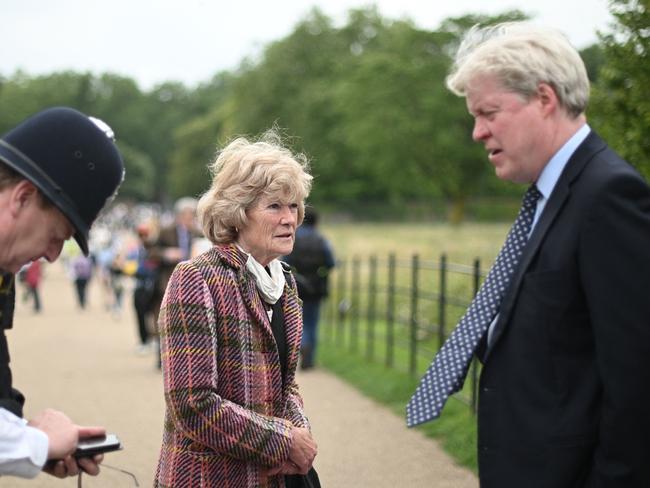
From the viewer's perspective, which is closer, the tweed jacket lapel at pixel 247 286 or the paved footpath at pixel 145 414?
the tweed jacket lapel at pixel 247 286

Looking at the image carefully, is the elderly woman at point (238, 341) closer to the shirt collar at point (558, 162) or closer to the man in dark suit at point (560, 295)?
the man in dark suit at point (560, 295)

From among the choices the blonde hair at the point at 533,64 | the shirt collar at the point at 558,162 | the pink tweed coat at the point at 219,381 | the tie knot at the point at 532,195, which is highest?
the blonde hair at the point at 533,64

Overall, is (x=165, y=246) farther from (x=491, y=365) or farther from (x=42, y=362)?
(x=491, y=365)

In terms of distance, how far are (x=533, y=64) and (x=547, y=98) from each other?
10 centimetres

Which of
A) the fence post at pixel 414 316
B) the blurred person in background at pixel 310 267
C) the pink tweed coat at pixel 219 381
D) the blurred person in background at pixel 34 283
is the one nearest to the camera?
the pink tweed coat at pixel 219 381

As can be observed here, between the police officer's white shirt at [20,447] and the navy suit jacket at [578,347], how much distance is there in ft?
3.69

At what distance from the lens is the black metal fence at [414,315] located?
A: 29.6 ft

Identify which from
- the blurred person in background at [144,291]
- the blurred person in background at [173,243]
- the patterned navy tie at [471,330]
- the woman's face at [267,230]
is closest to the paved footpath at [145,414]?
the blurred person in background at [144,291]

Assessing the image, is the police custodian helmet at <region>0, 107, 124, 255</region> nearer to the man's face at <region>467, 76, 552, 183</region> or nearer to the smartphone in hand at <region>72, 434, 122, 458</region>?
the smartphone in hand at <region>72, 434, 122, 458</region>

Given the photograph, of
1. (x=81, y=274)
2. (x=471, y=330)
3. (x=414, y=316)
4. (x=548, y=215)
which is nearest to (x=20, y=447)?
(x=471, y=330)

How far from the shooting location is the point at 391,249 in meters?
30.2

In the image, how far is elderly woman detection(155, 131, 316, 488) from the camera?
9.93ft

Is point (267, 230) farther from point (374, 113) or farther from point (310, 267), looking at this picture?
point (374, 113)

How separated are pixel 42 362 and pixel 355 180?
181 feet
